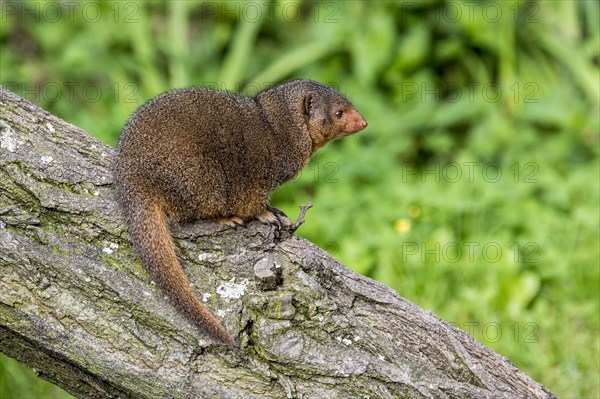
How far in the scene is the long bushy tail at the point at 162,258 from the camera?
2861 millimetres

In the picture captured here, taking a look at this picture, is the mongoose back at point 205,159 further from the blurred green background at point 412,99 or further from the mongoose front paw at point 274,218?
the blurred green background at point 412,99

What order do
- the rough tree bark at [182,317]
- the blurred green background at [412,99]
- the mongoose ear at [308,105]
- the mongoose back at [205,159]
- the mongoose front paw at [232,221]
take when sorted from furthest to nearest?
the blurred green background at [412,99] < the mongoose ear at [308,105] < the mongoose front paw at [232,221] < the mongoose back at [205,159] < the rough tree bark at [182,317]

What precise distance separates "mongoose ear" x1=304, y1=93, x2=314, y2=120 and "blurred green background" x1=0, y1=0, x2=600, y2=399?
190 cm

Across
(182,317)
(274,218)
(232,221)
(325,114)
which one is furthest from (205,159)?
(325,114)

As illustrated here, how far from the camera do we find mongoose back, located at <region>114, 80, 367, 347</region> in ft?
9.80

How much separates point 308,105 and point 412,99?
401 cm

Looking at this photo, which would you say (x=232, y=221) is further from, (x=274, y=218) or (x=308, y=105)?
(x=308, y=105)

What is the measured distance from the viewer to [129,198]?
121 inches

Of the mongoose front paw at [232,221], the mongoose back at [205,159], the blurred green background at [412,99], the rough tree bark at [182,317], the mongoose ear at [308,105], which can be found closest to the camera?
the rough tree bark at [182,317]

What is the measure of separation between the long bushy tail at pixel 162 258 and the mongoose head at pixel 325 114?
3.83 ft

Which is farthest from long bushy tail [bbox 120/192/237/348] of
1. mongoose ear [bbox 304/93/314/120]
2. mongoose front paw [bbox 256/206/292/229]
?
mongoose ear [bbox 304/93/314/120]

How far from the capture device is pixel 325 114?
13.4 feet

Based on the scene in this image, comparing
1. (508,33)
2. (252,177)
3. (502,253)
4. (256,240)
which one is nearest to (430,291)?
(502,253)

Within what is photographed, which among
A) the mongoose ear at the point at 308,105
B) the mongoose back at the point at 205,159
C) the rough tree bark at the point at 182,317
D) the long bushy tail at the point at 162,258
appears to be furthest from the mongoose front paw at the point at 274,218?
the mongoose ear at the point at 308,105
